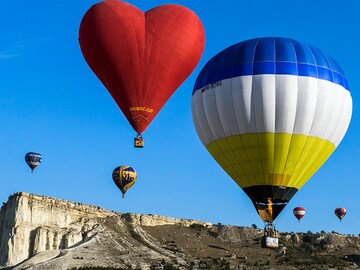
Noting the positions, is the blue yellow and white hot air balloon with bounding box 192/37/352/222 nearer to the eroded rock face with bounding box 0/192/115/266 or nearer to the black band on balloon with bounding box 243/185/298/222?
the black band on balloon with bounding box 243/185/298/222

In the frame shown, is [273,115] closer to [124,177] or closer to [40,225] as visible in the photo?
[124,177]

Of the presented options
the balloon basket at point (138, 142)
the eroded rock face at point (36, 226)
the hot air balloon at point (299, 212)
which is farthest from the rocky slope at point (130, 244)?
the balloon basket at point (138, 142)

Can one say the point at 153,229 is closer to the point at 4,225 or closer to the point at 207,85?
the point at 4,225

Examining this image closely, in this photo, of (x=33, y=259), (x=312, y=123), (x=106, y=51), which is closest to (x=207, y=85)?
(x=312, y=123)

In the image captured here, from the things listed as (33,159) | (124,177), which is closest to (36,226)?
(33,159)

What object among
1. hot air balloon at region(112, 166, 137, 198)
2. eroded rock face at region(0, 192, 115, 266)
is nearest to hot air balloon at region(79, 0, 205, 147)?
hot air balloon at region(112, 166, 137, 198)

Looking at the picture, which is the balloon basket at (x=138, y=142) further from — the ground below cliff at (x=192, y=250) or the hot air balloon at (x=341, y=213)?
the hot air balloon at (x=341, y=213)
